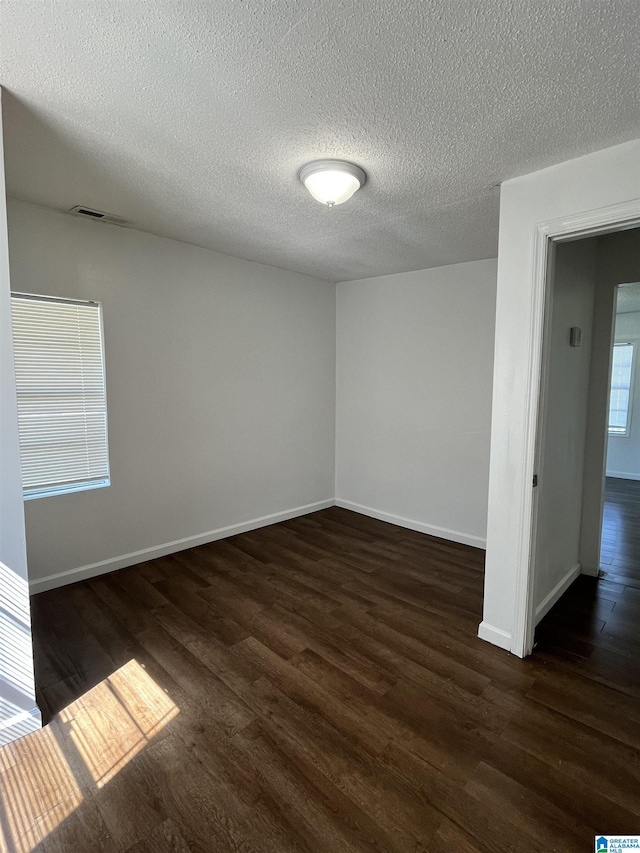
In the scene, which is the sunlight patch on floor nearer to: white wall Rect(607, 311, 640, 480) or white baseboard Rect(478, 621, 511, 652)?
white baseboard Rect(478, 621, 511, 652)

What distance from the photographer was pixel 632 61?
1.46 m

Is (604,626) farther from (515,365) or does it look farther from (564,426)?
(515,365)

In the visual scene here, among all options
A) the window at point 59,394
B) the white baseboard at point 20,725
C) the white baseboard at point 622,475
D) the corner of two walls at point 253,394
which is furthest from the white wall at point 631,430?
the white baseboard at point 20,725

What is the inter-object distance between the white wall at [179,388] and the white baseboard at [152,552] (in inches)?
0.5

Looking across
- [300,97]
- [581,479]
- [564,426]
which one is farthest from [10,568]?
[581,479]

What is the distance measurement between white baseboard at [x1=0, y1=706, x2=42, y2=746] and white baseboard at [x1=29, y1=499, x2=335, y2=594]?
4.48 feet

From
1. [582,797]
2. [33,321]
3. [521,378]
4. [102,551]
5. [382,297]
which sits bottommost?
[582,797]

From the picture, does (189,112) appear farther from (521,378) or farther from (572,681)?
(572,681)

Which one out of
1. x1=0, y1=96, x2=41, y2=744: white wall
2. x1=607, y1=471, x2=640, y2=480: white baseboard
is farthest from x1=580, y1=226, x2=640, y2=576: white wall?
x1=607, y1=471, x2=640, y2=480: white baseboard

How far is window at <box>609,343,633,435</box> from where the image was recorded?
705 cm

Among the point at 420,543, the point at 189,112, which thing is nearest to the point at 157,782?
the point at 189,112

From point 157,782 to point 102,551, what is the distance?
2.07 meters

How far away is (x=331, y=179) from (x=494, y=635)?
273 cm

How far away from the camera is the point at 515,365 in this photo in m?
2.38
